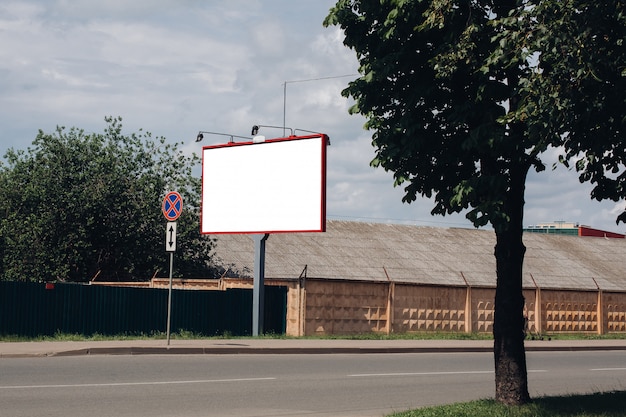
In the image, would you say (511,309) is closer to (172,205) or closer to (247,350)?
(247,350)

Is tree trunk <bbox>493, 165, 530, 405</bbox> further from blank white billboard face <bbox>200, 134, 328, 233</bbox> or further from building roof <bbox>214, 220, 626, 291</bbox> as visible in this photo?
building roof <bbox>214, 220, 626, 291</bbox>

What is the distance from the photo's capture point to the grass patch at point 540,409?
10977 mm

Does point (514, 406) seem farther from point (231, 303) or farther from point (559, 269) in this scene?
point (559, 269)

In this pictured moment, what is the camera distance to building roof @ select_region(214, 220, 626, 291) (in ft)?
128

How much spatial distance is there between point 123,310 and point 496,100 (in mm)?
18562

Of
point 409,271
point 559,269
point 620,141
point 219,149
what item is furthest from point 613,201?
point 559,269

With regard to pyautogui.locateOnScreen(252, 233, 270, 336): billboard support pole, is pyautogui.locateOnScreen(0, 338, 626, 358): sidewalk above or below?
below

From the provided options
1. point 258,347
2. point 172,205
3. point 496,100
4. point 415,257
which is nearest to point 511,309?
point 496,100

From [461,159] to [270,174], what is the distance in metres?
18.6

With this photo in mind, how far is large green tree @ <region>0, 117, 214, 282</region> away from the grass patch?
25.5 metres

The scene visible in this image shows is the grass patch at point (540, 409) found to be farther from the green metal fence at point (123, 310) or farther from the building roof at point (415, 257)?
the building roof at point (415, 257)

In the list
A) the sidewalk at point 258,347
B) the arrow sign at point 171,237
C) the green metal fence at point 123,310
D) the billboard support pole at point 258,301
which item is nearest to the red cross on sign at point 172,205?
the arrow sign at point 171,237

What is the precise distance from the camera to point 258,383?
15.5 metres

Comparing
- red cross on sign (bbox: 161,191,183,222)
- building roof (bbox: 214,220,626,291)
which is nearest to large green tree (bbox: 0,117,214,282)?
→ building roof (bbox: 214,220,626,291)
